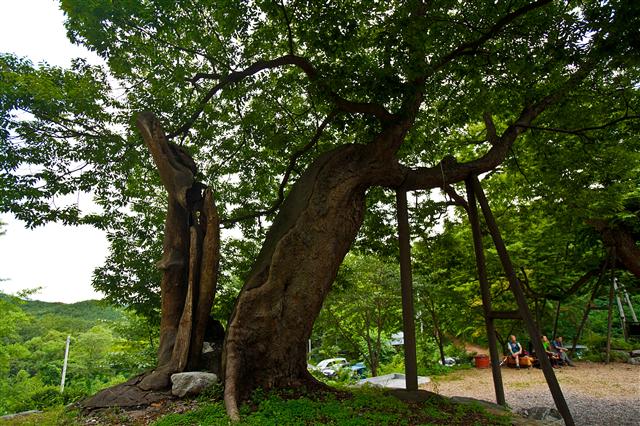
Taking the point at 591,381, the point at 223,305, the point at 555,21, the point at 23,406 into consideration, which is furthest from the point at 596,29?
the point at 23,406

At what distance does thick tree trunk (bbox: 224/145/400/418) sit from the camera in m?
4.40

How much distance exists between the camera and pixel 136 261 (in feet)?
23.5

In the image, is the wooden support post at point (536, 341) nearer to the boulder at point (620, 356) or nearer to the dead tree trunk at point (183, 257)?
the dead tree trunk at point (183, 257)

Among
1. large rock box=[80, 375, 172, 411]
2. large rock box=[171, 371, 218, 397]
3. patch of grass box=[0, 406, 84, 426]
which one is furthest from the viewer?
large rock box=[171, 371, 218, 397]

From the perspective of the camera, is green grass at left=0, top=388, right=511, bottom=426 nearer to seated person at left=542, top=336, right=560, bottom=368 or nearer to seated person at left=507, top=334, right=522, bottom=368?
seated person at left=507, top=334, right=522, bottom=368

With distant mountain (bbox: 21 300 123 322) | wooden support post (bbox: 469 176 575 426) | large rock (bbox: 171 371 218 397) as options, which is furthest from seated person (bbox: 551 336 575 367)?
distant mountain (bbox: 21 300 123 322)

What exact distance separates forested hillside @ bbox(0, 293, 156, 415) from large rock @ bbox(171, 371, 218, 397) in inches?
150

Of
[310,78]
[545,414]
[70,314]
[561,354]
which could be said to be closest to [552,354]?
[561,354]

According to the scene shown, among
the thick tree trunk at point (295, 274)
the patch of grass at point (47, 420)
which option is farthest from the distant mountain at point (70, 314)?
the thick tree trunk at point (295, 274)

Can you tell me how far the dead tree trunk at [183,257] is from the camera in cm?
493

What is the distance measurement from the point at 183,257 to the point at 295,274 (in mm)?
1736

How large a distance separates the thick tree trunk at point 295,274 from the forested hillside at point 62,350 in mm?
4670

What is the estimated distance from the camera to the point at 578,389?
8812mm

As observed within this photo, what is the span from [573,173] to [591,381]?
6089 millimetres
